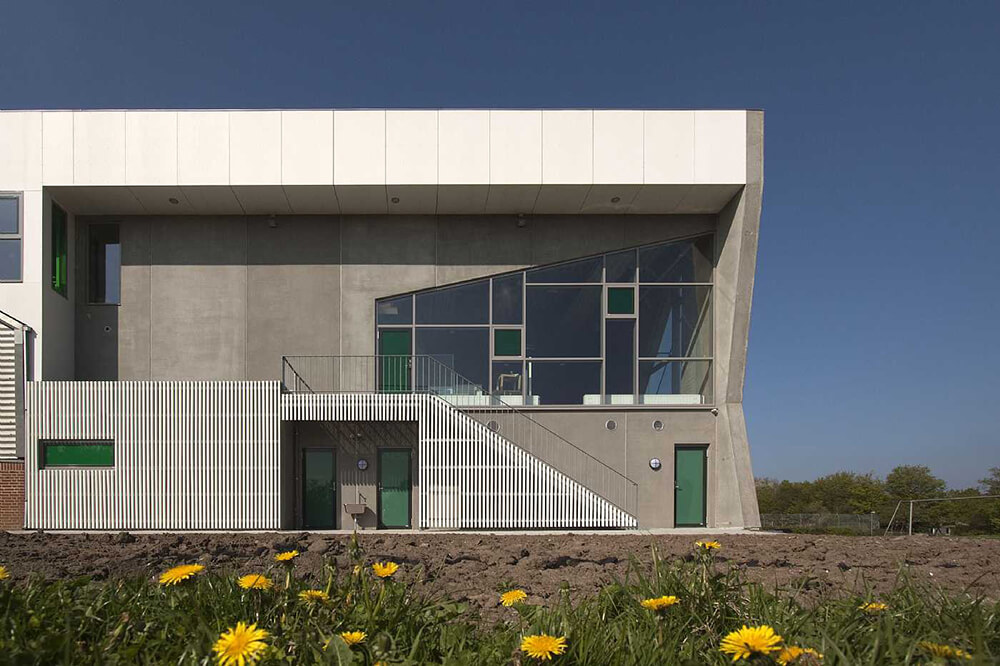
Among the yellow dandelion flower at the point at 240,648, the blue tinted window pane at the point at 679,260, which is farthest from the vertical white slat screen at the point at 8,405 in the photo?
the yellow dandelion flower at the point at 240,648

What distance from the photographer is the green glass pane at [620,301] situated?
53.2 ft

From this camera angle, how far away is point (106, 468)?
→ 14.1 m

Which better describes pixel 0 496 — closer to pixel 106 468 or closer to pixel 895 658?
pixel 106 468

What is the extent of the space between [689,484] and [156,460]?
1235cm

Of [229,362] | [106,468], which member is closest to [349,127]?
[229,362]

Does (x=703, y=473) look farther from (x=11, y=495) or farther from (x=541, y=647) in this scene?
(x=11, y=495)

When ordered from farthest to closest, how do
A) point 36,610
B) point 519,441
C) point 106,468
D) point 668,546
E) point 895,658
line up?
point 519,441 → point 106,468 → point 668,546 → point 36,610 → point 895,658

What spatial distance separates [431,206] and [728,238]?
7261 millimetres

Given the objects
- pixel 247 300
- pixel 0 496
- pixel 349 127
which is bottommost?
pixel 0 496

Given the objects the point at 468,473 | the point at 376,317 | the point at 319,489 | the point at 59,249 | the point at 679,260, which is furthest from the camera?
the point at 679,260

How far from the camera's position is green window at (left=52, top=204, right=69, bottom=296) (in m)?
15.0

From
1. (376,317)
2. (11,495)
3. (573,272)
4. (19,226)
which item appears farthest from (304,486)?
(19,226)

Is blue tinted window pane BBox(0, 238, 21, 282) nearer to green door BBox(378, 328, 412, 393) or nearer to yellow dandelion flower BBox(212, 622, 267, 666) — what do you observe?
green door BBox(378, 328, 412, 393)

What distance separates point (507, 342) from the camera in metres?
16.0
